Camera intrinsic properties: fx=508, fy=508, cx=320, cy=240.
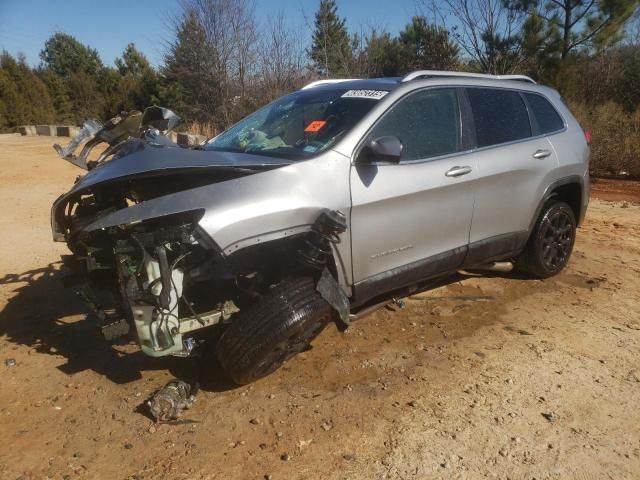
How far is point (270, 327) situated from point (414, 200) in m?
1.32

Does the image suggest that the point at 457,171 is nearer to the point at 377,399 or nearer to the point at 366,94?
the point at 366,94

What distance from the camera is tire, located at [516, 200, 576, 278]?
461 cm

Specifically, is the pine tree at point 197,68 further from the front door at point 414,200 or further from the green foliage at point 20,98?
the front door at point 414,200

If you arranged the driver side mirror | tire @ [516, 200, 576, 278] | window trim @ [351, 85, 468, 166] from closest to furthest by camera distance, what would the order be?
the driver side mirror → window trim @ [351, 85, 468, 166] → tire @ [516, 200, 576, 278]

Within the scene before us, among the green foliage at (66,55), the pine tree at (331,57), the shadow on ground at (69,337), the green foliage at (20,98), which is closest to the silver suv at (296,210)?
the shadow on ground at (69,337)

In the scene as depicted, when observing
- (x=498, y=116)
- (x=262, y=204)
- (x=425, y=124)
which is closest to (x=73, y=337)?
(x=262, y=204)

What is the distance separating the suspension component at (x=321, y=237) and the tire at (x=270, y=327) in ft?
0.47

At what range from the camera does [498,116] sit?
4168 millimetres

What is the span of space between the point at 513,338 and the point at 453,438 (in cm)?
137

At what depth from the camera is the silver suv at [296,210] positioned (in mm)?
2766

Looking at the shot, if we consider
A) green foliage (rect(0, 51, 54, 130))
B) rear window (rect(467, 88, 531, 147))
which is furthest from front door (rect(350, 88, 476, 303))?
green foliage (rect(0, 51, 54, 130))

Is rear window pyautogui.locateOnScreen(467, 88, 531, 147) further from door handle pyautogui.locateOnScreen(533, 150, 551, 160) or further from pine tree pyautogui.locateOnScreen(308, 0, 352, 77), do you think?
pine tree pyautogui.locateOnScreen(308, 0, 352, 77)

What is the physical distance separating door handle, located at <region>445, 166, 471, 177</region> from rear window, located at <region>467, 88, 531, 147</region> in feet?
1.06

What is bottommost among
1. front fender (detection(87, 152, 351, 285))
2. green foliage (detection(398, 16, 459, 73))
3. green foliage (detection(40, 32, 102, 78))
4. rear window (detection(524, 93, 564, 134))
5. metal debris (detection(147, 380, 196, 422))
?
metal debris (detection(147, 380, 196, 422))
